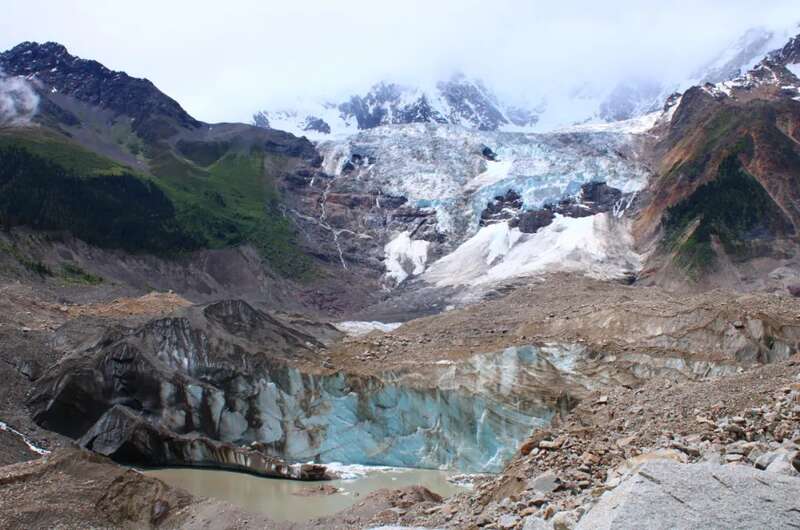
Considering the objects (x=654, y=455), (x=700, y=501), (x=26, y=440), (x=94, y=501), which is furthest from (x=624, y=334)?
(x=700, y=501)

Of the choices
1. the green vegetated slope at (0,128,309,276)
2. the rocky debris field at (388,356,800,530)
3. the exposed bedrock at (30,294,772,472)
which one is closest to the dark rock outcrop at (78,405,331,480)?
the exposed bedrock at (30,294,772,472)

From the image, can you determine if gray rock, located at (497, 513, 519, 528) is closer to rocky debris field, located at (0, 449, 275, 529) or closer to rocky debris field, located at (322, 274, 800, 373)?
rocky debris field, located at (0, 449, 275, 529)

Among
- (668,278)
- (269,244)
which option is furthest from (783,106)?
(269,244)

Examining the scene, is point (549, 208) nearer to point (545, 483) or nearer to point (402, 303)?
point (402, 303)

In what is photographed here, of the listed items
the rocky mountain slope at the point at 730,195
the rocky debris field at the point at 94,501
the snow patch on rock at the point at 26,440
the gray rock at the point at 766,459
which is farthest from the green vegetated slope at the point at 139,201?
the gray rock at the point at 766,459

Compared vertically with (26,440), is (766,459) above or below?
above

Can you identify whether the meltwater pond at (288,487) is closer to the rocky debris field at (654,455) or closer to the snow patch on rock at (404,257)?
the rocky debris field at (654,455)

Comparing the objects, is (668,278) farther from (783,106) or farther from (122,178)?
(122,178)
